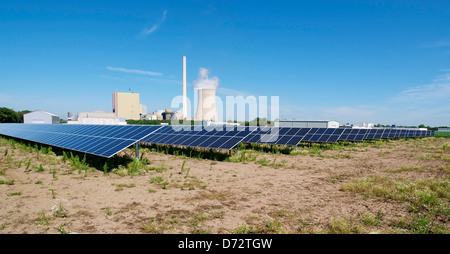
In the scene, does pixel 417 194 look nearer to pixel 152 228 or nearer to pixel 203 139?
pixel 152 228

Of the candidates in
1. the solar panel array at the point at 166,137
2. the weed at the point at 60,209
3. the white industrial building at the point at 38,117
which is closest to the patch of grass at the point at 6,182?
the solar panel array at the point at 166,137


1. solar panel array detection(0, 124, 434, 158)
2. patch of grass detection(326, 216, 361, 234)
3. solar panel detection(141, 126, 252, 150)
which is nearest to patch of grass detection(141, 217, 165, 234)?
patch of grass detection(326, 216, 361, 234)

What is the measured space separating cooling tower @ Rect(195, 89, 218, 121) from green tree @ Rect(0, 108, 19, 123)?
67349 millimetres

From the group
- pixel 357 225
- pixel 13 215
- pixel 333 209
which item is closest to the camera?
pixel 357 225

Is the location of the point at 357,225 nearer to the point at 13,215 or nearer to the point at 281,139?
the point at 13,215

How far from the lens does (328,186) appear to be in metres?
10.1

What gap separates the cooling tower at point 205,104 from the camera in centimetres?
6084

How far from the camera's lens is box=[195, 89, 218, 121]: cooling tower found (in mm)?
60844

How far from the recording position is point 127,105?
12506 centimetres

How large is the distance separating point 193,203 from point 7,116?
331 ft
